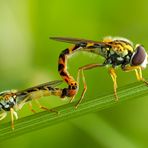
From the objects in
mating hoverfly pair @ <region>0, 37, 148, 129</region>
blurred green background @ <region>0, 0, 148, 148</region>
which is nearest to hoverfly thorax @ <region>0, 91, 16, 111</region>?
mating hoverfly pair @ <region>0, 37, 148, 129</region>

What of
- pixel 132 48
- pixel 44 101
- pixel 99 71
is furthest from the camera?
pixel 99 71

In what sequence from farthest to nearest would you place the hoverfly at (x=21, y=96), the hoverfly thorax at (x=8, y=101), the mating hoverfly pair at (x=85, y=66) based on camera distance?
the hoverfly thorax at (x=8, y=101)
the hoverfly at (x=21, y=96)
the mating hoverfly pair at (x=85, y=66)

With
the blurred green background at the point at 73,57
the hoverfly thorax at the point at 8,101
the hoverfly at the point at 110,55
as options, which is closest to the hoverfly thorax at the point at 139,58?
the hoverfly at the point at 110,55

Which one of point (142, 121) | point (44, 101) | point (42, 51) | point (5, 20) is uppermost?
point (5, 20)

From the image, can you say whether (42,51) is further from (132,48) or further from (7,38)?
(132,48)

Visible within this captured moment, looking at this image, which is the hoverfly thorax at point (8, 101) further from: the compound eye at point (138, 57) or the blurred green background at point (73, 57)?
the compound eye at point (138, 57)

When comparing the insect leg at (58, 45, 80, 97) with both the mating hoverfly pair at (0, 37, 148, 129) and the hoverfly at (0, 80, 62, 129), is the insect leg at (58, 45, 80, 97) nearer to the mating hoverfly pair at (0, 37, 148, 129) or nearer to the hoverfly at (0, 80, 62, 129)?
the mating hoverfly pair at (0, 37, 148, 129)

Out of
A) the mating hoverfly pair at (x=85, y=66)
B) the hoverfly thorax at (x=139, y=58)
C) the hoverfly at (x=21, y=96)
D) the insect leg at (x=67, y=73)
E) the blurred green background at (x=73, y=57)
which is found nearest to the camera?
the hoverfly thorax at (x=139, y=58)

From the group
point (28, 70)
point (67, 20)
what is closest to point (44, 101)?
point (28, 70)
